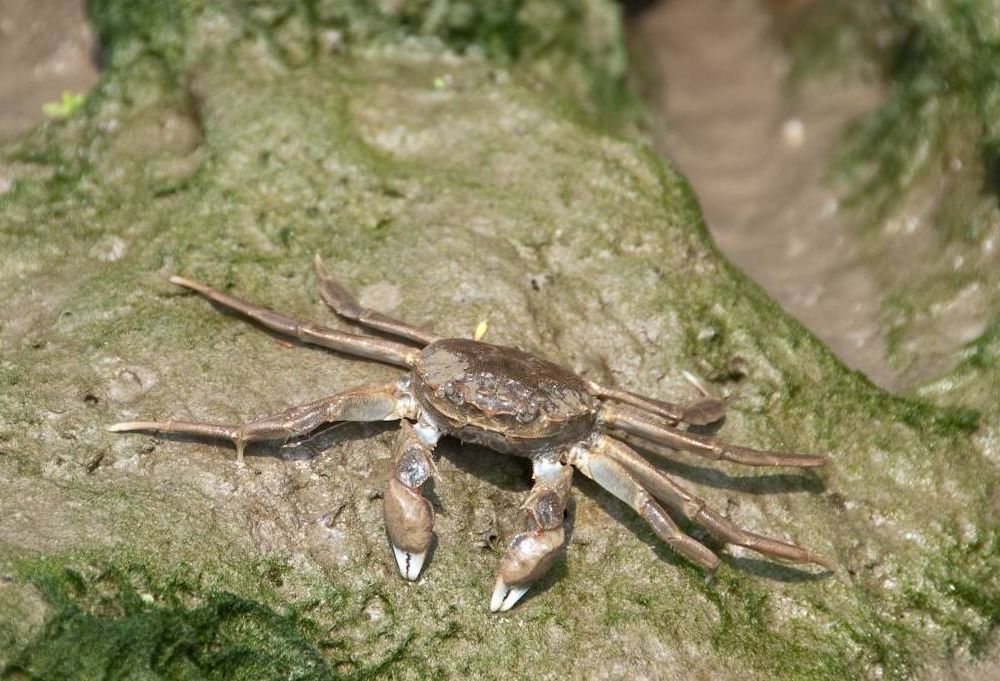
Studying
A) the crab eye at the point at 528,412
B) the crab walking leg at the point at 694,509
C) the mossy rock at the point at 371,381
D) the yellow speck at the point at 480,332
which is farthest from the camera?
the yellow speck at the point at 480,332

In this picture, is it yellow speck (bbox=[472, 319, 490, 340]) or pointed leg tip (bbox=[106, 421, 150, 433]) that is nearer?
pointed leg tip (bbox=[106, 421, 150, 433])

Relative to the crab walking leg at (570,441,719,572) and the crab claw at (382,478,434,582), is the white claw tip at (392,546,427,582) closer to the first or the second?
the crab claw at (382,478,434,582)

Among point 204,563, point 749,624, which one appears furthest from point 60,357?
point 749,624

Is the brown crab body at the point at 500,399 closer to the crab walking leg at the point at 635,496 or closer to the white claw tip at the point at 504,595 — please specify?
the crab walking leg at the point at 635,496

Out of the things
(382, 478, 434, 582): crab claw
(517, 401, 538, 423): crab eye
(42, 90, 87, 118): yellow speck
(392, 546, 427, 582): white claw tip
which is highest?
(517, 401, 538, 423): crab eye

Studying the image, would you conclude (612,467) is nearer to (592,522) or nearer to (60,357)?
(592,522)

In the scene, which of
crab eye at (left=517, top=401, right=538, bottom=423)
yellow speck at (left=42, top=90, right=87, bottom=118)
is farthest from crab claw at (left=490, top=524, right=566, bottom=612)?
yellow speck at (left=42, top=90, right=87, bottom=118)

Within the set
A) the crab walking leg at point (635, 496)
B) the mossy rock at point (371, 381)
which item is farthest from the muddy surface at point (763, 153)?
the crab walking leg at point (635, 496)
